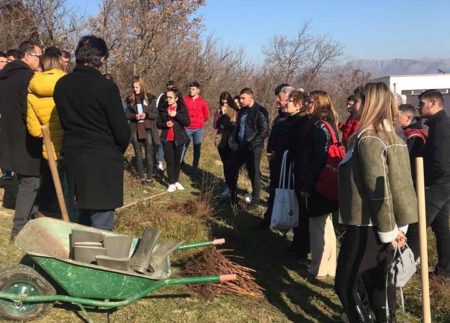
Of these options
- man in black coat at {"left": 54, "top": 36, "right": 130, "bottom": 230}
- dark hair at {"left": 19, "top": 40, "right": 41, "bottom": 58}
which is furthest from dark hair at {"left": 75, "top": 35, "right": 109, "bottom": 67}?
dark hair at {"left": 19, "top": 40, "right": 41, "bottom": 58}

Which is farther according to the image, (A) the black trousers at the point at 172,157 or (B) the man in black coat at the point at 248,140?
(A) the black trousers at the point at 172,157

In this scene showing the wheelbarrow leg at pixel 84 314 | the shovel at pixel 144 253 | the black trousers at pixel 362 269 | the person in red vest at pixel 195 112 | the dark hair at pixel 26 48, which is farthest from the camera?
the person in red vest at pixel 195 112

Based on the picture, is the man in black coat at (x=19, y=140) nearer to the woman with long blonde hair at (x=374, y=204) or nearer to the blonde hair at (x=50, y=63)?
the blonde hair at (x=50, y=63)

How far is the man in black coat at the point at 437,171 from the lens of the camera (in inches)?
182

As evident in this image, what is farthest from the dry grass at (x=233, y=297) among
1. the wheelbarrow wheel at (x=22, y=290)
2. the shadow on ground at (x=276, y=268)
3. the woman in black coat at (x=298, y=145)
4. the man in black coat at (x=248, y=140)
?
the man in black coat at (x=248, y=140)

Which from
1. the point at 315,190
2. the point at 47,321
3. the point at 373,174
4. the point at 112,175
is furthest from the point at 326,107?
the point at 47,321

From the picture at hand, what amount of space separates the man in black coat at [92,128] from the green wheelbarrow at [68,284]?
62 cm

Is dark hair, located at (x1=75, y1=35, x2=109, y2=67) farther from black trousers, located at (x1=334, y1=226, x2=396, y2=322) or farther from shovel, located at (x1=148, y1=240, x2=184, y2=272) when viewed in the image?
black trousers, located at (x1=334, y1=226, x2=396, y2=322)

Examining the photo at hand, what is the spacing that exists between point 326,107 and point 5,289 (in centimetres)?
337

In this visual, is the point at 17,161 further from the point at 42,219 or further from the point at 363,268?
the point at 363,268

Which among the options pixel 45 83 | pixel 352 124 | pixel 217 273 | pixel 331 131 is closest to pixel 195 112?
pixel 352 124

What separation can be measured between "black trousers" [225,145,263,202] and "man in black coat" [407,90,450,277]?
296cm

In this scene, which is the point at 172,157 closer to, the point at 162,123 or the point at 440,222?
the point at 162,123

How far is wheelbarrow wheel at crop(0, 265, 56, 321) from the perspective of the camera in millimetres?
3570
